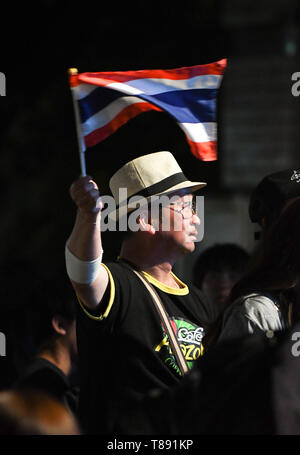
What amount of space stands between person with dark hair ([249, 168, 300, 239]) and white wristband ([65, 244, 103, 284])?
720 mm

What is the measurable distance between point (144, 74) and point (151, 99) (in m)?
0.14

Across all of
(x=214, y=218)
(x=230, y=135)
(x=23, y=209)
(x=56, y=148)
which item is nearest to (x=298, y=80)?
(x=230, y=135)

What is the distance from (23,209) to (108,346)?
6.15 m

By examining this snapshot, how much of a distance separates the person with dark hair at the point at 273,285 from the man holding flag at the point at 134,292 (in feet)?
1.28

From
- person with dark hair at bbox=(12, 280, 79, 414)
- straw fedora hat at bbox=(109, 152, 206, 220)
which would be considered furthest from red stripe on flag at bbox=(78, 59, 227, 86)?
person with dark hair at bbox=(12, 280, 79, 414)

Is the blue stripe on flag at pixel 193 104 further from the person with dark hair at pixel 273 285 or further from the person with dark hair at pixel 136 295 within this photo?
the person with dark hair at pixel 273 285

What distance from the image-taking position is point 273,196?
130 inches

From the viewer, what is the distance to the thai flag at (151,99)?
3.21m

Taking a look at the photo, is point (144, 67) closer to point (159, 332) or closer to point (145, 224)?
point (145, 224)

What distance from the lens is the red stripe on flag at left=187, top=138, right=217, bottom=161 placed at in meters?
3.45

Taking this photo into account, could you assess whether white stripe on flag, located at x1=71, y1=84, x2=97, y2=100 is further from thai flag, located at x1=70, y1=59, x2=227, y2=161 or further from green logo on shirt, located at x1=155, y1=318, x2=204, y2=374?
green logo on shirt, located at x1=155, y1=318, x2=204, y2=374

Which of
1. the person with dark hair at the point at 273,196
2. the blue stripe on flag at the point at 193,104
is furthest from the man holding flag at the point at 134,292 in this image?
the person with dark hair at the point at 273,196

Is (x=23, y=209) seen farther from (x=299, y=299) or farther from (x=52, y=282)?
(x=299, y=299)

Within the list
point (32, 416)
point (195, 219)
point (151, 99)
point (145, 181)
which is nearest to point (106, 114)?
point (151, 99)
